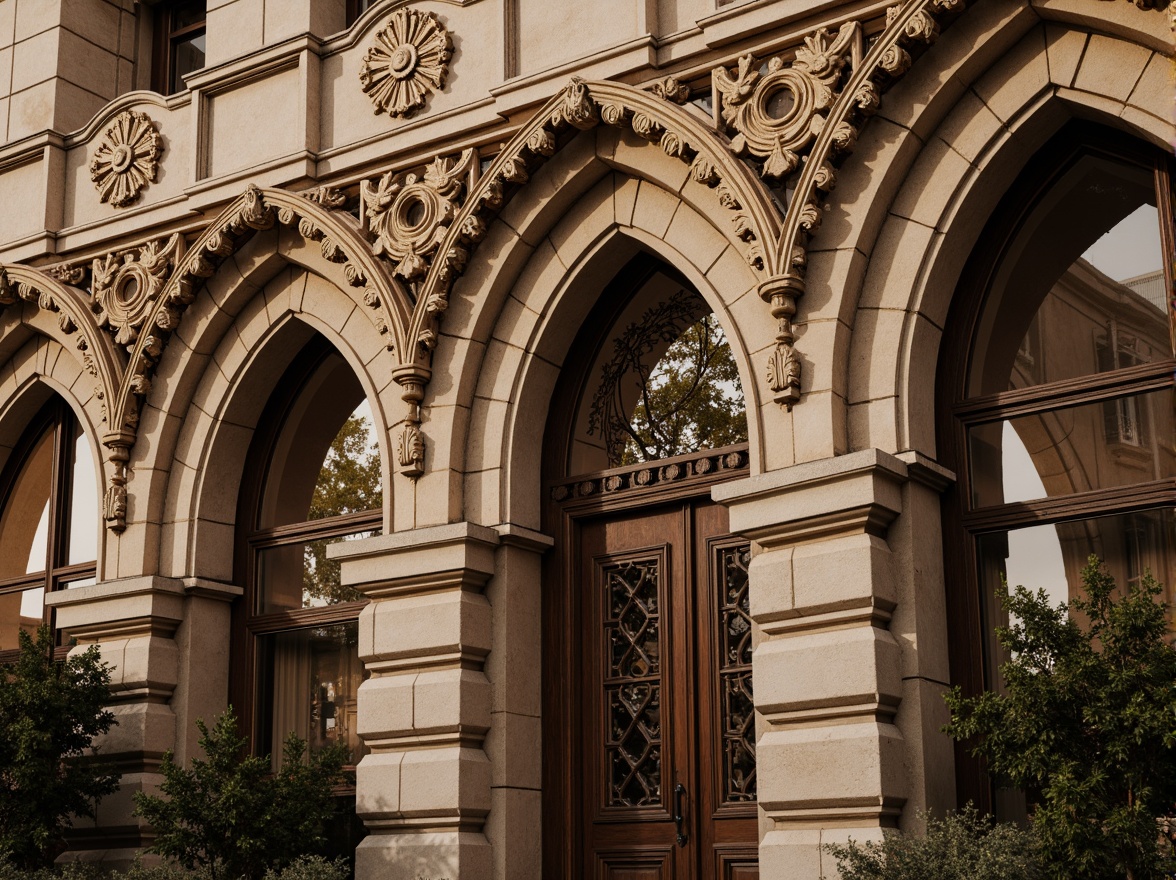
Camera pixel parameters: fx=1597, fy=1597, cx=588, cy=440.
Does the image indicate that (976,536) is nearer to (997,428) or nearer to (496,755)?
(997,428)

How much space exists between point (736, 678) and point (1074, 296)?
3498mm

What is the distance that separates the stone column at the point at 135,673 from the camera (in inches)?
528

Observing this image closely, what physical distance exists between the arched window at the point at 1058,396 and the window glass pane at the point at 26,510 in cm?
944

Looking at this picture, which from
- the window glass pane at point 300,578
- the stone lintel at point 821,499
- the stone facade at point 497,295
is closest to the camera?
the stone lintel at point 821,499

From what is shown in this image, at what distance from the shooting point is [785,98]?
11219 millimetres

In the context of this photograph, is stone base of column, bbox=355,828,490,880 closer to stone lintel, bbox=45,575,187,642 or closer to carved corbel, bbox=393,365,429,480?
carved corbel, bbox=393,365,429,480

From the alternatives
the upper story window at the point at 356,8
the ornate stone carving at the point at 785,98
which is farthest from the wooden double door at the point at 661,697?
the upper story window at the point at 356,8

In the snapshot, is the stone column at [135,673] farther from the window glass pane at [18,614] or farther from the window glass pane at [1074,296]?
the window glass pane at [1074,296]

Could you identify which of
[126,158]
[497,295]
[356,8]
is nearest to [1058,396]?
[497,295]

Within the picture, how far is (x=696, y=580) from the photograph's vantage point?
11672 mm

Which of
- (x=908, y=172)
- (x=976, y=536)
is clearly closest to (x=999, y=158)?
(x=908, y=172)

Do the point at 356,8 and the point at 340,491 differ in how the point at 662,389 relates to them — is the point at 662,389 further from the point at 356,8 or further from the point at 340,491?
the point at 356,8

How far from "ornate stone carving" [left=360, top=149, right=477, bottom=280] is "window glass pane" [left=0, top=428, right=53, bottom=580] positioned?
16.9ft

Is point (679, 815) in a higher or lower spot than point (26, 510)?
lower
